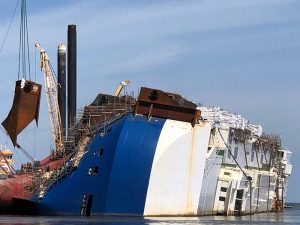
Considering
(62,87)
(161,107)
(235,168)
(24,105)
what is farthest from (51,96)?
(161,107)

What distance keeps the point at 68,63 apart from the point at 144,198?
133ft

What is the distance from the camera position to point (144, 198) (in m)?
64.1

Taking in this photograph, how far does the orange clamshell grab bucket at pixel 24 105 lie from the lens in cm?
8094

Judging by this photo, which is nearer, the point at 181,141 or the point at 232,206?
the point at 181,141

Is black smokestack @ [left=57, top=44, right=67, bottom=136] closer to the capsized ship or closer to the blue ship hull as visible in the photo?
the capsized ship

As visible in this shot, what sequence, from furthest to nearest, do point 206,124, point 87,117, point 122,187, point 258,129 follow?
point 258,129, point 87,117, point 206,124, point 122,187

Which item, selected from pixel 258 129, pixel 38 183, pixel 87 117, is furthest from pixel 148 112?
pixel 258 129

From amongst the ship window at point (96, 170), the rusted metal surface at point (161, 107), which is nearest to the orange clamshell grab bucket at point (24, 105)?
the ship window at point (96, 170)

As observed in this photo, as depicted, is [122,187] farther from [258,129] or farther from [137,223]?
[258,129]

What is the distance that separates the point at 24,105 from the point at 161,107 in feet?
70.5

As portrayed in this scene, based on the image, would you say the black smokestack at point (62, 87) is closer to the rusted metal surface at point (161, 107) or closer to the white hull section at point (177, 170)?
the rusted metal surface at point (161, 107)

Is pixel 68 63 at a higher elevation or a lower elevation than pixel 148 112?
higher

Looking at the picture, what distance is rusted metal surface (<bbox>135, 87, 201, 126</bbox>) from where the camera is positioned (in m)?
65.2

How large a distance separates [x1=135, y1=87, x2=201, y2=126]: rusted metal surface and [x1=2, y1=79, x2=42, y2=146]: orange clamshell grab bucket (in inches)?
791
